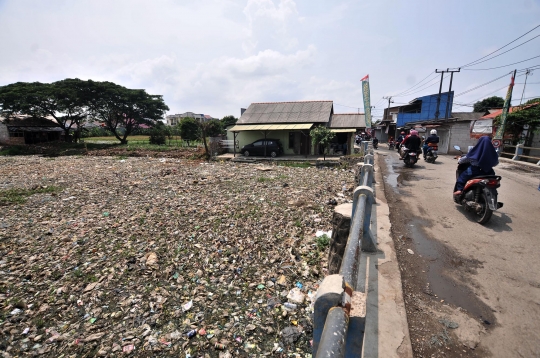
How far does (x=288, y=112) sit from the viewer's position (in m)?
20.0

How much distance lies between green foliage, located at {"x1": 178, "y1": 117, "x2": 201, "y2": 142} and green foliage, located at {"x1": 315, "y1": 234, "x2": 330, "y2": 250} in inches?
1063

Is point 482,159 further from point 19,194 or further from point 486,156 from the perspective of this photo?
point 19,194

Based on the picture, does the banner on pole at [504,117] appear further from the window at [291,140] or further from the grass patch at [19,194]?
the grass patch at [19,194]

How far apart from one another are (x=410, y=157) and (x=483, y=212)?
19.7 feet

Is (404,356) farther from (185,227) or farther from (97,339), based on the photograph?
(185,227)

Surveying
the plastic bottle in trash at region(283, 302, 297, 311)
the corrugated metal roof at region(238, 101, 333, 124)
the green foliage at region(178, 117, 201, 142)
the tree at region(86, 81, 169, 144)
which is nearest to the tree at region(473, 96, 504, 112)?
the corrugated metal roof at region(238, 101, 333, 124)

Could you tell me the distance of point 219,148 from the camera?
61.1ft

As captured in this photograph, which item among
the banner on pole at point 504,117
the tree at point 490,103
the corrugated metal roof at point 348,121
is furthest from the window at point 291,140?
the tree at point 490,103

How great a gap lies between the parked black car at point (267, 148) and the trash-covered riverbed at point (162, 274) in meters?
10.8

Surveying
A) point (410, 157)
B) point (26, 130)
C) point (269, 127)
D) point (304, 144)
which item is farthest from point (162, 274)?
point (26, 130)

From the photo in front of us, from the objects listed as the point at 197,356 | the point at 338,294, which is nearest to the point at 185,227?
the point at 197,356

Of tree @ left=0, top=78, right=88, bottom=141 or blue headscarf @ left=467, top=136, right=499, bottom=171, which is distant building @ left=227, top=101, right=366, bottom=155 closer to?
blue headscarf @ left=467, top=136, right=499, bottom=171

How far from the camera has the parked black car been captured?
57.5ft

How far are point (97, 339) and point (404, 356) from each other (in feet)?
9.23
